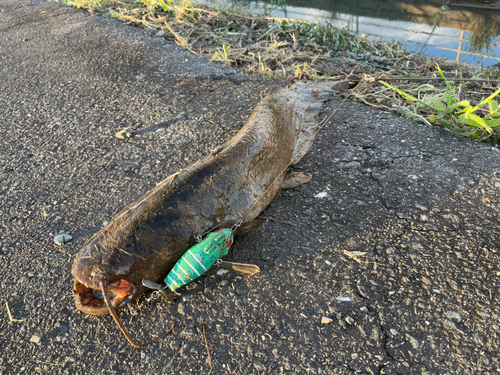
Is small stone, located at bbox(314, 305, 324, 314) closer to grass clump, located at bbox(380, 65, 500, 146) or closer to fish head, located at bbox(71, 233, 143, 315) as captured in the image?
fish head, located at bbox(71, 233, 143, 315)

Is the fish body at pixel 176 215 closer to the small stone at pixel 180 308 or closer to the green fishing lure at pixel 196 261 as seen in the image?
the green fishing lure at pixel 196 261

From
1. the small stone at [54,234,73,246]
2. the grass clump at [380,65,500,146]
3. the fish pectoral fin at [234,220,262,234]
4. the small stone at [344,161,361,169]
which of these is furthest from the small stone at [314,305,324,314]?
the grass clump at [380,65,500,146]

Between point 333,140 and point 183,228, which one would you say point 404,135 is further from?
point 183,228

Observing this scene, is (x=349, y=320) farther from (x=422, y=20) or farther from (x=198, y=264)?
(x=422, y=20)

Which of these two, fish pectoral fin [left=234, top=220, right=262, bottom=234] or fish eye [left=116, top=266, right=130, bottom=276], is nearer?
fish eye [left=116, top=266, right=130, bottom=276]

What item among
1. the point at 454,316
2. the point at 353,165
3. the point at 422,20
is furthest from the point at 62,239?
the point at 422,20
